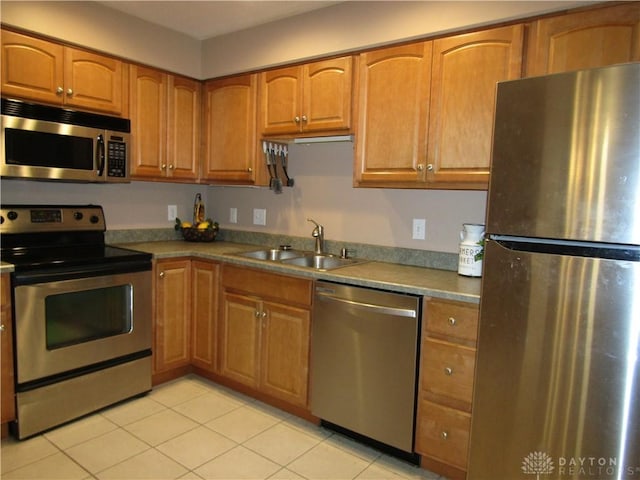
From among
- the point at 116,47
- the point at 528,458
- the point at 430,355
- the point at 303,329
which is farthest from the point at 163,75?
the point at 528,458

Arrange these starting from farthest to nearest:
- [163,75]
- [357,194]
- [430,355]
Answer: [163,75] → [357,194] → [430,355]

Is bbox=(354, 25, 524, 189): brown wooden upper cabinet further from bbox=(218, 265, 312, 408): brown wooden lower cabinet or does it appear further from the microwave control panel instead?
the microwave control panel

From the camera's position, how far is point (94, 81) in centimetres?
263

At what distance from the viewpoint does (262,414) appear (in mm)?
2566

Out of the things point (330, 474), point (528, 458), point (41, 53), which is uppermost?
point (41, 53)

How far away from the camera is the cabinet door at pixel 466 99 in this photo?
198cm

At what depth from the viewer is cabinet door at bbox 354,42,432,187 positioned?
7.29ft

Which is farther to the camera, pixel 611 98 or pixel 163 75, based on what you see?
pixel 163 75

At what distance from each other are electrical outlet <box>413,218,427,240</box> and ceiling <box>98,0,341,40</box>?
1321 mm

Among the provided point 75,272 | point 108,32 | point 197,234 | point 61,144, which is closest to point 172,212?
point 197,234

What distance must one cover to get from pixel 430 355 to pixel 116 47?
254cm

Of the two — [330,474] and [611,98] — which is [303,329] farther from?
[611,98]

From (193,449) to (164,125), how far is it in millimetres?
2057

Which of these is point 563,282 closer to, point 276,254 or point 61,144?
point 276,254
